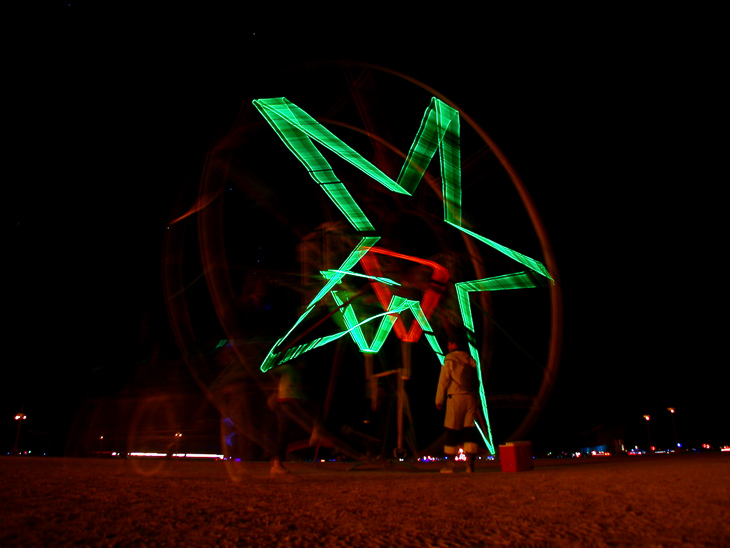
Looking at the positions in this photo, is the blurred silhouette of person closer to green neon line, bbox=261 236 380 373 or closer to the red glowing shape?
green neon line, bbox=261 236 380 373

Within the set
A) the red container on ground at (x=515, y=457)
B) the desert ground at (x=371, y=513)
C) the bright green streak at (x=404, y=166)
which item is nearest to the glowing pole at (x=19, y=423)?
the bright green streak at (x=404, y=166)

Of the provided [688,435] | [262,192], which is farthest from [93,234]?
[688,435]

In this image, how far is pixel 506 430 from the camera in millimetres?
10070

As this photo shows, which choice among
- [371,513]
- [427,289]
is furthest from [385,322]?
[371,513]

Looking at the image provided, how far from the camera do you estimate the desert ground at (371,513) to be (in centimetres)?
154

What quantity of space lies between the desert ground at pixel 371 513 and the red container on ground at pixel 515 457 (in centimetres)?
134

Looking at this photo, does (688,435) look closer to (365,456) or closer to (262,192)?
(365,456)

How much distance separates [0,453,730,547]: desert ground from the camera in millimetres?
1543

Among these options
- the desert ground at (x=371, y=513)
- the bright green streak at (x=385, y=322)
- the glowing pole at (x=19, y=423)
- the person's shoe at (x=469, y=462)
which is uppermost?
the bright green streak at (x=385, y=322)

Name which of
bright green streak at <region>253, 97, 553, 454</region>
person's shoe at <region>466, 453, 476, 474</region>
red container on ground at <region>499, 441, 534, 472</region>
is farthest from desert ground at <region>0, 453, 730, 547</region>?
bright green streak at <region>253, 97, 553, 454</region>

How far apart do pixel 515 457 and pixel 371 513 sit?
8.74 feet

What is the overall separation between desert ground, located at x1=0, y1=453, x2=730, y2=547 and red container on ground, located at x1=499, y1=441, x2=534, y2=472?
134 centimetres

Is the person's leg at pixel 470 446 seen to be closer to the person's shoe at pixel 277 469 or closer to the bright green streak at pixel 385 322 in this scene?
the person's shoe at pixel 277 469

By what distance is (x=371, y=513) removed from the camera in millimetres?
2020
